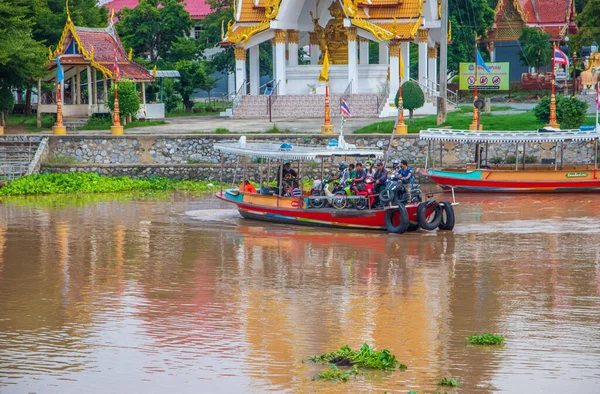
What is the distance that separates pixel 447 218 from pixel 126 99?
1610 cm

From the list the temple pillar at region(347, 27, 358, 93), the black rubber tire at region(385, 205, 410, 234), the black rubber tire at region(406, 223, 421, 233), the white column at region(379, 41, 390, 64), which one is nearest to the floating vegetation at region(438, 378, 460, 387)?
the black rubber tire at region(385, 205, 410, 234)

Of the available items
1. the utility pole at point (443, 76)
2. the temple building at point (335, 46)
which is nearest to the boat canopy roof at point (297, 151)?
the utility pole at point (443, 76)

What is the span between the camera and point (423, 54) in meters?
41.6

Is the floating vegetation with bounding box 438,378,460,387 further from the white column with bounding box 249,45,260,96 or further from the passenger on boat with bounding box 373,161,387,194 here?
the white column with bounding box 249,45,260,96

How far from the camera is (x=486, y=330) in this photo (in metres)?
14.4

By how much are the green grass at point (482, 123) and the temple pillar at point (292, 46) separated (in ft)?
23.4

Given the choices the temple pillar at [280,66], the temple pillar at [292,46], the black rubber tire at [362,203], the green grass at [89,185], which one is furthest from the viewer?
the temple pillar at [292,46]

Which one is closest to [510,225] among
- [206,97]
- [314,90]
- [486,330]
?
[486,330]

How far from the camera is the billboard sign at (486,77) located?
40.9 meters

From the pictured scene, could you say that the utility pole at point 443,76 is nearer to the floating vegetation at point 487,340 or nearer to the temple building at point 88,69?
the temple building at point 88,69

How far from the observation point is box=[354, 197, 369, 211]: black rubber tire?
22984 mm

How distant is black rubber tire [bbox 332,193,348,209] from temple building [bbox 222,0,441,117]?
15.1 metres

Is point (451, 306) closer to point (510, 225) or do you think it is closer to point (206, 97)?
point (510, 225)

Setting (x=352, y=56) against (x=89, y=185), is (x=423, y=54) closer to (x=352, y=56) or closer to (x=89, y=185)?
(x=352, y=56)
